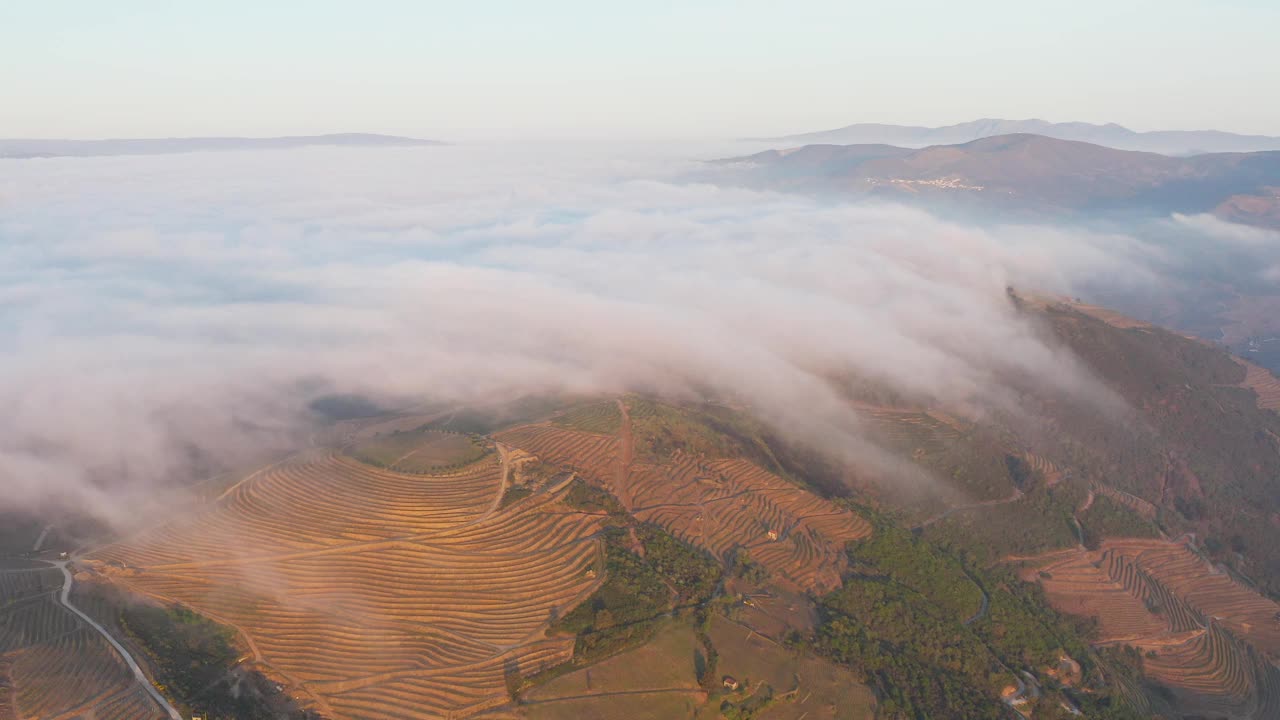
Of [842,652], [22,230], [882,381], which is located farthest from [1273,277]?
[22,230]

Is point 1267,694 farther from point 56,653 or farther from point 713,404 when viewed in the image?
point 56,653

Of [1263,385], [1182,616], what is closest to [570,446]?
[1182,616]

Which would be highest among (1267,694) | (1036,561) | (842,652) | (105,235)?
(105,235)

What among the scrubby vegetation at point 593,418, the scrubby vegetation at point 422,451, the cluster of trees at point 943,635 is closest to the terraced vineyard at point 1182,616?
the cluster of trees at point 943,635

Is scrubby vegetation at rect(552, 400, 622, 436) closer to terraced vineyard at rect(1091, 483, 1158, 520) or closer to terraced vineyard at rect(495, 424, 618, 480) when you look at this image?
terraced vineyard at rect(495, 424, 618, 480)

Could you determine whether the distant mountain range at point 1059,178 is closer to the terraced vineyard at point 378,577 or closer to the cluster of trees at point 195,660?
the terraced vineyard at point 378,577

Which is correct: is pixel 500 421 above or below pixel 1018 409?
above
